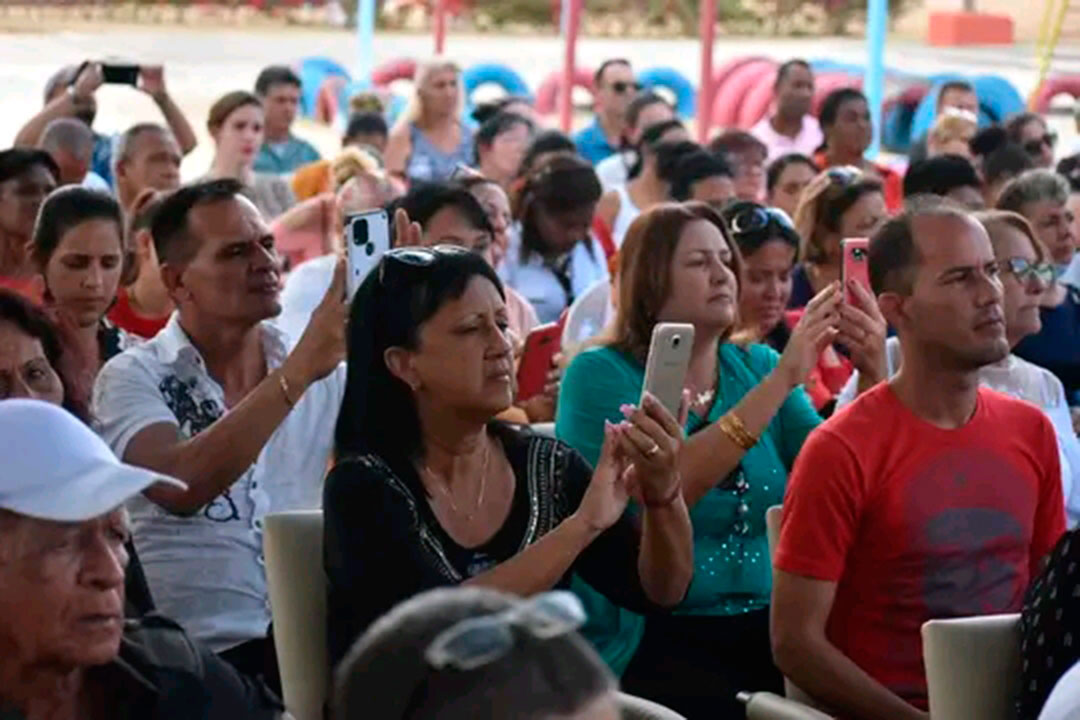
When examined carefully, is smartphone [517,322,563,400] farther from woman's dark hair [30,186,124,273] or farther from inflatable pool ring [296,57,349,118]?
inflatable pool ring [296,57,349,118]

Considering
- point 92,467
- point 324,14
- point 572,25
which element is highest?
point 92,467

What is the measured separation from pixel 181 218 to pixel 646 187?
4676mm

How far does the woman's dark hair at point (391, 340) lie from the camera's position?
3711 millimetres

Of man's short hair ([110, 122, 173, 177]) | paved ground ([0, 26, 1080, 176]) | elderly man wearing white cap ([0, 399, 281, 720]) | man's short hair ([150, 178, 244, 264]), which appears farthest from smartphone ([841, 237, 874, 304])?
paved ground ([0, 26, 1080, 176])

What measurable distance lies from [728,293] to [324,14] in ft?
90.7

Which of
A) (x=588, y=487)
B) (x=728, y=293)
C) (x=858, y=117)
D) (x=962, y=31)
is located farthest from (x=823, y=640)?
(x=962, y=31)

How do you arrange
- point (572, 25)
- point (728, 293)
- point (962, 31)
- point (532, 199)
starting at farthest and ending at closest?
1. point (962, 31)
2. point (572, 25)
3. point (532, 199)
4. point (728, 293)

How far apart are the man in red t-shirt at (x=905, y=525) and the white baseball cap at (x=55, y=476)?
5.58ft

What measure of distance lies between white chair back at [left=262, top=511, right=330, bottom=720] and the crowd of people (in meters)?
0.07

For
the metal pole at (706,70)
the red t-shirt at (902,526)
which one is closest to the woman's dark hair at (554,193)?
the red t-shirt at (902,526)

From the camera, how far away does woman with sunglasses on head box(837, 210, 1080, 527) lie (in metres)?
5.03

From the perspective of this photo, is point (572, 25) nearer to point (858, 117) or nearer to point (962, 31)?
point (858, 117)

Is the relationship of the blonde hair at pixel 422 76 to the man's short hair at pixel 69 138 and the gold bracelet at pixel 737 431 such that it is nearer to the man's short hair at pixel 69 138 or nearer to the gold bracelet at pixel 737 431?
the man's short hair at pixel 69 138

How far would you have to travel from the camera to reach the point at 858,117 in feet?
34.8
